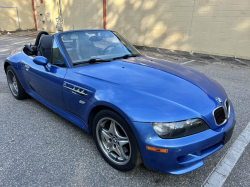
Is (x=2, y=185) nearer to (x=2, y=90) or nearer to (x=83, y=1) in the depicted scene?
(x=2, y=90)

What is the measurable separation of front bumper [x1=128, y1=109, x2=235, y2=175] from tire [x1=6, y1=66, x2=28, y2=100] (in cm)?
301

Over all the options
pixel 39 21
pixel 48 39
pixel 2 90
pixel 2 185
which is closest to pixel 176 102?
pixel 2 185

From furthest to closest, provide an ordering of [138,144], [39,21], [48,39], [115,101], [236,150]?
[39,21], [48,39], [236,150], [115,101], [138,144]

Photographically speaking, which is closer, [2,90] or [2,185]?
[2,185]

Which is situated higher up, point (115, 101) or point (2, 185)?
point (115, 101)

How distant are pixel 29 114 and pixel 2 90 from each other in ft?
5.67

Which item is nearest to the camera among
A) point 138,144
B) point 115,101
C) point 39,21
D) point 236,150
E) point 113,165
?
point 138,144

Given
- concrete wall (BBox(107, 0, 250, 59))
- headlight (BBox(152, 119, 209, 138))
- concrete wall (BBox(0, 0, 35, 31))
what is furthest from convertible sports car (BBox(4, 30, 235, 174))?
concrete wall (BBox(0, 0, 35, 31))

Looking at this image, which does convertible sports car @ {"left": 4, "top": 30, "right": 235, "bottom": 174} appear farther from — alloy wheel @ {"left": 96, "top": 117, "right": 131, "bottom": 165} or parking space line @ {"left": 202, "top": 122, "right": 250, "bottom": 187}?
parking space line @ {"left": 202, "top": 122, "right": 250, "bottom": 187}

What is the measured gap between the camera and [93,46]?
3.04 m

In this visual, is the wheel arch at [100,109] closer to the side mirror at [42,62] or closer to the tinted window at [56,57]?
the tinted window at [56,57]

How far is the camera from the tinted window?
2.77 metres

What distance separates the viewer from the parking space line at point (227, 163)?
204 centimetres

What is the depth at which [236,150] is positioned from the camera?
8.32 ft
